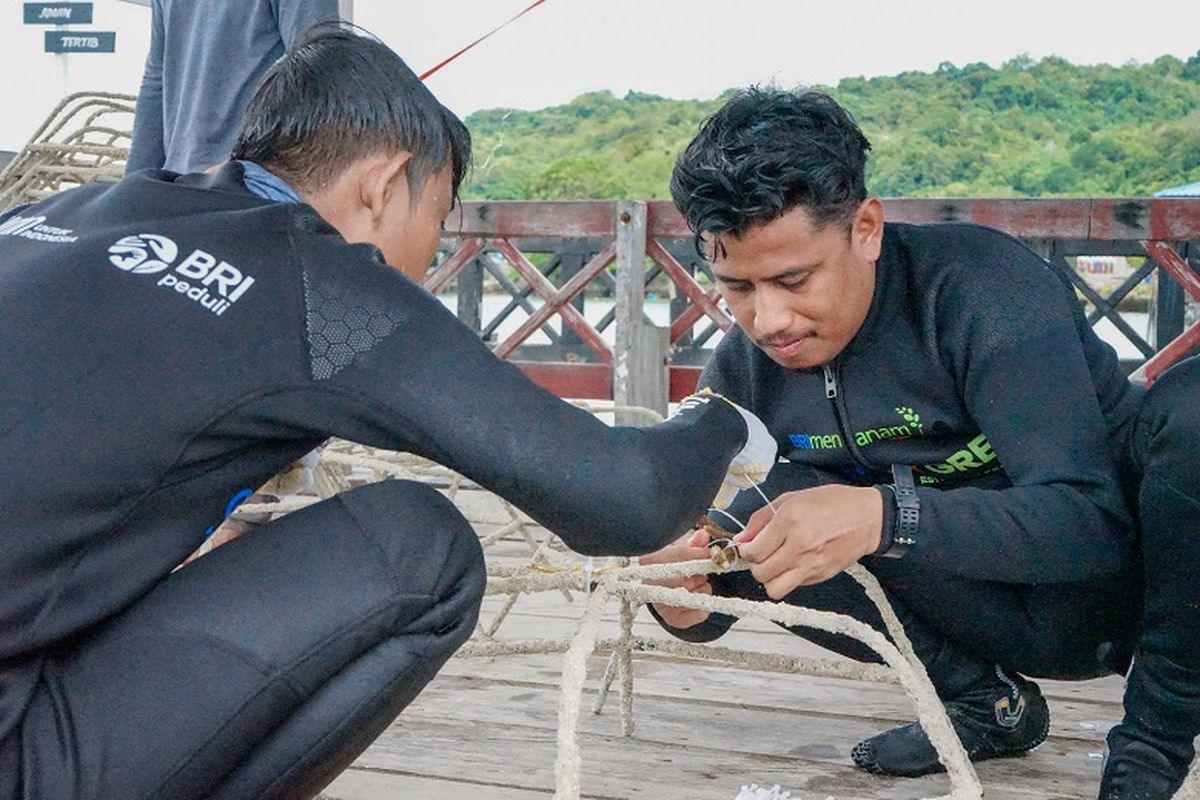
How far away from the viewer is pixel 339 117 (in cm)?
108

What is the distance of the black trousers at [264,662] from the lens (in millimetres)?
928

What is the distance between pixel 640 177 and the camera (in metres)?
28.1

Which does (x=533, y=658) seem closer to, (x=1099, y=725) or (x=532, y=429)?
(x=1099, y=725)

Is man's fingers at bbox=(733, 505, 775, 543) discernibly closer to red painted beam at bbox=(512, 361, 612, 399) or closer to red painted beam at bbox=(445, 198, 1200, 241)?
red painted beam at bbox=(445, 198, 1200, 241)

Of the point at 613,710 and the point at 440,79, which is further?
the point at 440,79

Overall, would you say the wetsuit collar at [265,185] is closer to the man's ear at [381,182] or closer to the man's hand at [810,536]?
the man's ear at [381,182]

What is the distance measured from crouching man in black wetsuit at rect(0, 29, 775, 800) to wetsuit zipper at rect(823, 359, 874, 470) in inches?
18.7

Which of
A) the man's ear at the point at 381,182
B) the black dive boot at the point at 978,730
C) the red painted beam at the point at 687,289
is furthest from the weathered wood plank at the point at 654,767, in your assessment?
the red painted beam at the point at 687,289

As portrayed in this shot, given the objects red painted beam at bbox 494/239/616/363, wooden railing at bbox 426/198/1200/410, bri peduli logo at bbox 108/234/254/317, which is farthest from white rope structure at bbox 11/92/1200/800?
red painted beam at bbox 494/239/616/363

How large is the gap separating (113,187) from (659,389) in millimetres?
2744

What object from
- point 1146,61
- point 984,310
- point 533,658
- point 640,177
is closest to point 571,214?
point 533,658

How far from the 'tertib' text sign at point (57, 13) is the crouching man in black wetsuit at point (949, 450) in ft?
14.0

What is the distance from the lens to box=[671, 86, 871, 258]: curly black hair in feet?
4.55

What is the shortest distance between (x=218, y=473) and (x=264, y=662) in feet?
0.47
